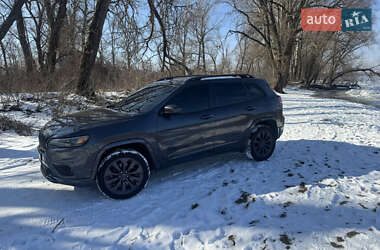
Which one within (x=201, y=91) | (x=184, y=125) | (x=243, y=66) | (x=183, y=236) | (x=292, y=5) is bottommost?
(x=183, y=236)

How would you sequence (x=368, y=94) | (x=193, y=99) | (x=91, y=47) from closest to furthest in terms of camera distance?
1. (x=193, y=99)
2. (x=91, y=47)
3. (x=368, y=94)

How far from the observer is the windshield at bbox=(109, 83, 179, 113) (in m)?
3.93

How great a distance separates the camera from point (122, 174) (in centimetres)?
347

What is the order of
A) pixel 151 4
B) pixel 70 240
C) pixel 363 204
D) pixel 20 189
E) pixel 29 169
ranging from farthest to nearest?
pixel 151 4, pixel 29 169, pixel 20 189, pixel 363 204, pixel 70 240

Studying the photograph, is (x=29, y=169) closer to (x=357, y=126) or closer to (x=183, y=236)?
(x=183, y=236)

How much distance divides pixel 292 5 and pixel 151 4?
19246mm

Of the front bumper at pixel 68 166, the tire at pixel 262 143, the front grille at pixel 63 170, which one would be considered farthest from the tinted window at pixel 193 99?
the front grille at pixel 63 170

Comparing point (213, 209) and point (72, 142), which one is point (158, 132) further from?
point (213, 209)

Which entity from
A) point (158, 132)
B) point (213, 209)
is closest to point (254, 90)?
point (158, 132)

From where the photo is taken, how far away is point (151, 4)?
34.3 ft

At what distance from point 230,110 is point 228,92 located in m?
0.37

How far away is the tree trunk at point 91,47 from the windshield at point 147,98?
793 cm

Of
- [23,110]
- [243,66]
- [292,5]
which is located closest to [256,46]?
[243,66]

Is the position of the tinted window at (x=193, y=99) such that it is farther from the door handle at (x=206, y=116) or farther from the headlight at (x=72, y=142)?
the headlight at (x=72, y=142)
